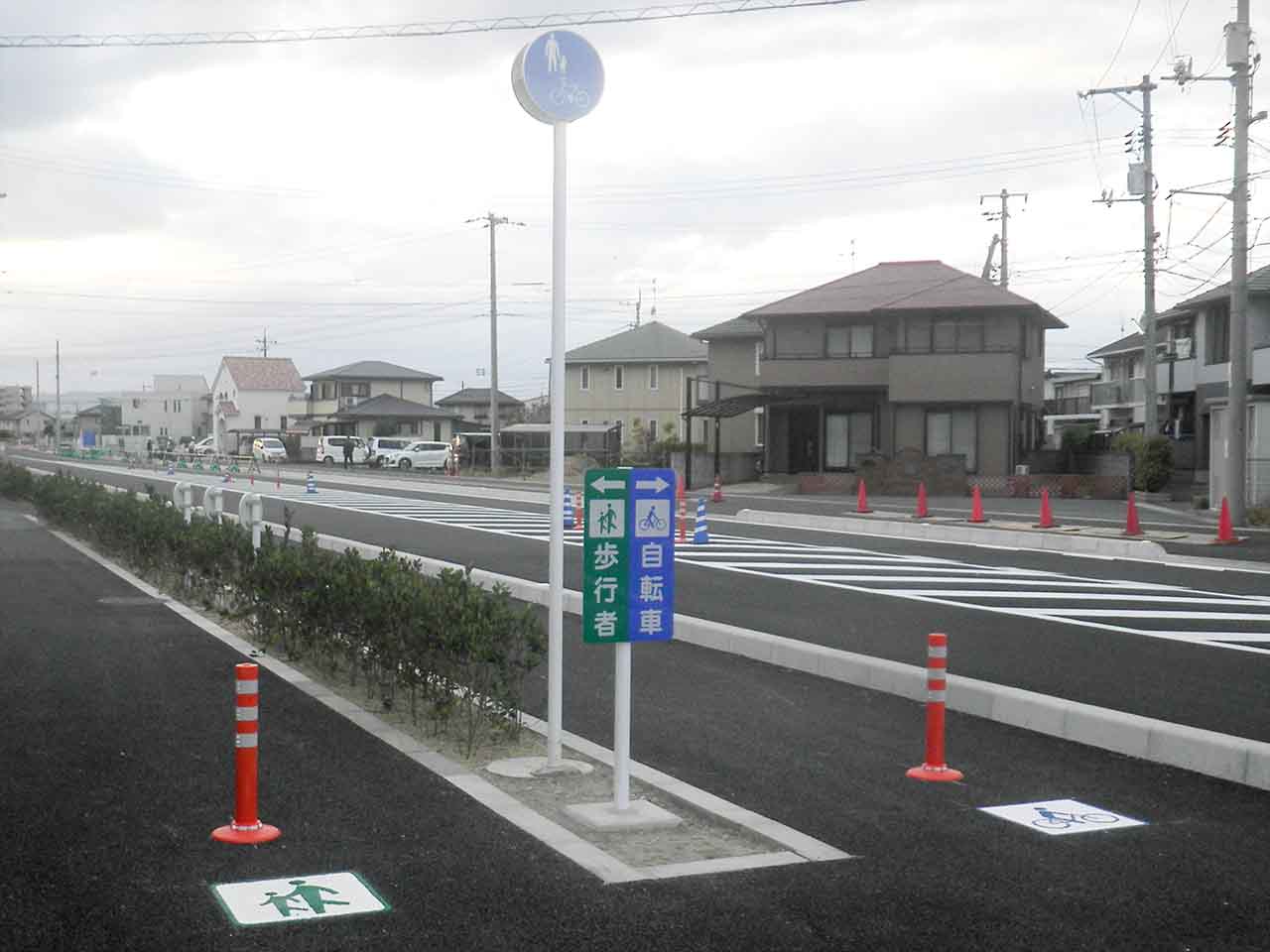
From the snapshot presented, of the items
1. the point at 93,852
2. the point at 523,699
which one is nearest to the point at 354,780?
the point at 93,852

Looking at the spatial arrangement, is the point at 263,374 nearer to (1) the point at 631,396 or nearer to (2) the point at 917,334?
(1) the point at 631,396

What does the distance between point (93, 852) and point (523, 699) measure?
428 cm

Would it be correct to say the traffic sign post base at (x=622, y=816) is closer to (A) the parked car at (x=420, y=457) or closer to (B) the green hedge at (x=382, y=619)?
(B) the green hedge at (x=382, y=619)

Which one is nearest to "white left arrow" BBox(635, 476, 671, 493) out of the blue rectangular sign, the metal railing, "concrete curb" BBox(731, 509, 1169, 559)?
the blue rectangular sign

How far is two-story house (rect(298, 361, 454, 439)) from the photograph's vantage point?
83.1m

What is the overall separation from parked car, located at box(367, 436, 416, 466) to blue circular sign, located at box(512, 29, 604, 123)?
61201mm

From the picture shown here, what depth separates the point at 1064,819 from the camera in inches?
268

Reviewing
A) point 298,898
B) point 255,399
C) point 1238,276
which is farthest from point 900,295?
point 255,399

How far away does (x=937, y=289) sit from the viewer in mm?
44312

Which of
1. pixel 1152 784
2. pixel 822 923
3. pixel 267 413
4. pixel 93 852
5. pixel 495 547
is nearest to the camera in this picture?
pixel 822 923

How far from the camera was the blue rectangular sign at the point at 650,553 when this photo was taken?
6.50m

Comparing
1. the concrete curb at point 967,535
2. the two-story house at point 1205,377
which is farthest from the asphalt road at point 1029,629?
the two-story house at point 1205,377

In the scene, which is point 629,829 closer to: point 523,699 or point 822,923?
point 822,923

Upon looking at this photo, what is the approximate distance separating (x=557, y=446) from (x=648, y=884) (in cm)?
251
